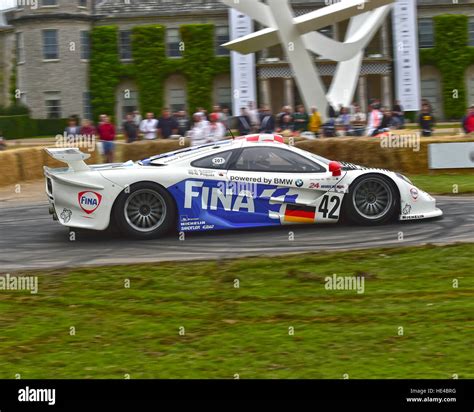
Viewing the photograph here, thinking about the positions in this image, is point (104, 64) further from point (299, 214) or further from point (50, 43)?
point (299, 214)

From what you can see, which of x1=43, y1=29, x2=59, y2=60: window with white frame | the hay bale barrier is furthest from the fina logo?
x1=43, y1=29, x2=59, y2=60: window with white frame

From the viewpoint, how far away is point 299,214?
1238cm

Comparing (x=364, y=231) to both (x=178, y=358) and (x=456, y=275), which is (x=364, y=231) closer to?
(x=456, y=275)

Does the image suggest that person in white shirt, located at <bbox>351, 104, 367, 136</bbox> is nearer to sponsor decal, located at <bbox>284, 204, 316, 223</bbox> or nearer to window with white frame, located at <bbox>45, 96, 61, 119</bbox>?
sponsor decal, located at <bbox>284, 204, 316, 223</bbox>

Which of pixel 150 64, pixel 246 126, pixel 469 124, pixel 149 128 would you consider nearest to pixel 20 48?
pixel 150 64

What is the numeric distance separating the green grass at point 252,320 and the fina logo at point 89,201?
187cm

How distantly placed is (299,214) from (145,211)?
6.54 feet

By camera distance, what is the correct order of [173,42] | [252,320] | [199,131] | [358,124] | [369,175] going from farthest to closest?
[173,42]
[358,124]
[199,131]
[369,175]
[252,320]

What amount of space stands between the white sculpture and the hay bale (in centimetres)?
1130

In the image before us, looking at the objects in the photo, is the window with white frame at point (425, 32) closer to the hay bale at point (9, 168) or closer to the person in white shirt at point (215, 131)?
the person in white shirt at point (215, 131)

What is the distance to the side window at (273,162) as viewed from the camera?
483 inches
